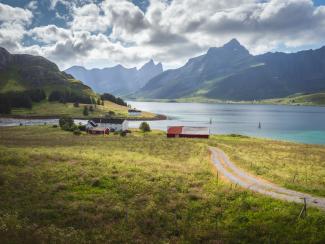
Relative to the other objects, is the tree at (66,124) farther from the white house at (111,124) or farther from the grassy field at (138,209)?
the grassy field at (138,209)

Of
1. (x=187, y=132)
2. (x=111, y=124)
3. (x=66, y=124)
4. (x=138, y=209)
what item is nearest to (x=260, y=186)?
(x=138, y=209)

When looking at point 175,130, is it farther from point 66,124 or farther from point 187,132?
Result: point 66,124

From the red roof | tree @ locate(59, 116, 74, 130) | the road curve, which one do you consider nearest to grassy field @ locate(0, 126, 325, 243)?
the road curve

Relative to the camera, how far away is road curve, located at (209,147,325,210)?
1128 inches

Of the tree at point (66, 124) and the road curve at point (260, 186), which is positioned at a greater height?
the tree at point (66, 124)

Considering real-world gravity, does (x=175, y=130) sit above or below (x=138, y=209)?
above

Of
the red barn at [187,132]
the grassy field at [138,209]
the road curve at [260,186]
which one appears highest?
the red barn at [187,132]

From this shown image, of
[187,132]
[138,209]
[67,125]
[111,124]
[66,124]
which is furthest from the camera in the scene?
[111,124]

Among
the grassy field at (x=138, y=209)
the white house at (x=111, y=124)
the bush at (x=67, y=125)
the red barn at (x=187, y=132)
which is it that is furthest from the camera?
the white house at (x=111, y=124)

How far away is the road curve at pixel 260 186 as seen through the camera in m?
28.7

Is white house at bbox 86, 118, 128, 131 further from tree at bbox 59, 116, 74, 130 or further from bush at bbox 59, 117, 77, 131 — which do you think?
tree at bbox 59, 116, 74, 130

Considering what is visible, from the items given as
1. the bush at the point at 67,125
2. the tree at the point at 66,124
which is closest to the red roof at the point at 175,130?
the bush at the point at 67,125

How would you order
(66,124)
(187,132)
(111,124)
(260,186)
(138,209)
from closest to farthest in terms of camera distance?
(138,209) → (260,186) → (187,132) → (66,124) → (111,124)

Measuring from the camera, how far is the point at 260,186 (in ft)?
112
